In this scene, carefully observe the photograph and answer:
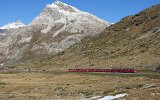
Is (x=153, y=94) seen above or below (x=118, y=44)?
below

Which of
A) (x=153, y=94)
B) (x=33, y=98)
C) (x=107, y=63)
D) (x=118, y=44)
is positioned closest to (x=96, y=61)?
(x=107, y=63)

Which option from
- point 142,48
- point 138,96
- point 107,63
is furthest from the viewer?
point 142,48

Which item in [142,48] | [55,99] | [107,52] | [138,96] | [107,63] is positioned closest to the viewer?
[138,96]

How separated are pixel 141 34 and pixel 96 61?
3760 centimetres

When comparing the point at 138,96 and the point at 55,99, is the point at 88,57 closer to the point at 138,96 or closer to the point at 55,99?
the point at 55,99

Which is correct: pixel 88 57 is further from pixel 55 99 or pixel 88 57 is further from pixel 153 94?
pixel 153 94

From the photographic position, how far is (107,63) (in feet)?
510

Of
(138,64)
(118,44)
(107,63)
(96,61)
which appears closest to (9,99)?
(138,64)

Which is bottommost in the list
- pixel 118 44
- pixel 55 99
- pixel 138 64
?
pixel 55 99

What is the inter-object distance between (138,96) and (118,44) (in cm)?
16246

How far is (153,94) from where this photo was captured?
35.1 metres

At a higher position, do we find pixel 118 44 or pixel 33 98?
pixel 118 44

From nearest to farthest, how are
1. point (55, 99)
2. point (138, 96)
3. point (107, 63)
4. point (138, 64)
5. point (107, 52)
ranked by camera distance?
point (138, 96) < point (55, 99) < point (138, 64) < point (107, 63) < point (107, 52)

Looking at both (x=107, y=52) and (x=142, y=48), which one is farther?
(x=107, y=52)
